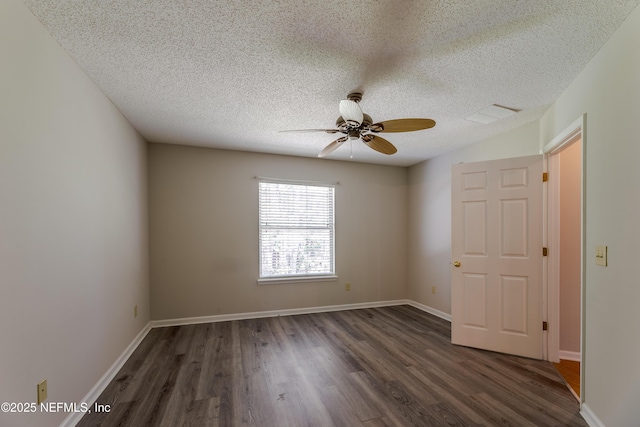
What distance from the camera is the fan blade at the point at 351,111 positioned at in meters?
→ 1.89

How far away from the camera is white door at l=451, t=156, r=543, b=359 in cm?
271

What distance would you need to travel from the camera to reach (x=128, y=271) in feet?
9.23

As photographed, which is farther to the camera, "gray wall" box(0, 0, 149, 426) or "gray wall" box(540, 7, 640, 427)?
"gray wall" box(540, 7, 640, 427)

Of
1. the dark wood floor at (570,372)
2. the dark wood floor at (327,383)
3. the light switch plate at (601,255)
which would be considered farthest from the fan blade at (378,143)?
the dark wood floor at (570,372)

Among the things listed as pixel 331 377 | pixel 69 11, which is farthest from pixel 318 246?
pixel 69 11

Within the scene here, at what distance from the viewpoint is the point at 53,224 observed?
1.61 metres

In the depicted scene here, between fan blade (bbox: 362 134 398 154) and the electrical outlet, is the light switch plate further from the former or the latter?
the electrical outlet

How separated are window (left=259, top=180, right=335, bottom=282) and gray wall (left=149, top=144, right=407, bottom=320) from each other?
13 centimetres

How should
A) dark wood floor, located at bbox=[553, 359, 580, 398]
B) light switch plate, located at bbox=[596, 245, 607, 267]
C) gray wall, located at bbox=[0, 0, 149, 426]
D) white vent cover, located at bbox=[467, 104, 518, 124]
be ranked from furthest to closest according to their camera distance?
white vent cover, located at bbox=[467, 104, 518, 124], dark wood floor, located at bbox=[553, 359, 580, 398], light switch plate, located at bbox=[596, 245, 607, 267], gray wall, located at bbox=[0, 0, 149, 426]

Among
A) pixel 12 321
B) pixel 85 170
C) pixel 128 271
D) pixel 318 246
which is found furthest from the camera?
pixel 318 246

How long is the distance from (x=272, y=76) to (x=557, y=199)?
2.92m

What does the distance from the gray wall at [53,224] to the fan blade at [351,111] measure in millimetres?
1791

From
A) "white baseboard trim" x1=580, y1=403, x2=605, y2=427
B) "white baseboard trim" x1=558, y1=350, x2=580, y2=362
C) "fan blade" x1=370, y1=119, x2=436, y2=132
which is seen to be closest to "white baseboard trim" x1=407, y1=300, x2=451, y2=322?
"white baseboard trim" x1=558, y1=350, x2=580, y2=362

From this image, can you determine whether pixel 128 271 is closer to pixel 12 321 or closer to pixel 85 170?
pixel 85 170
